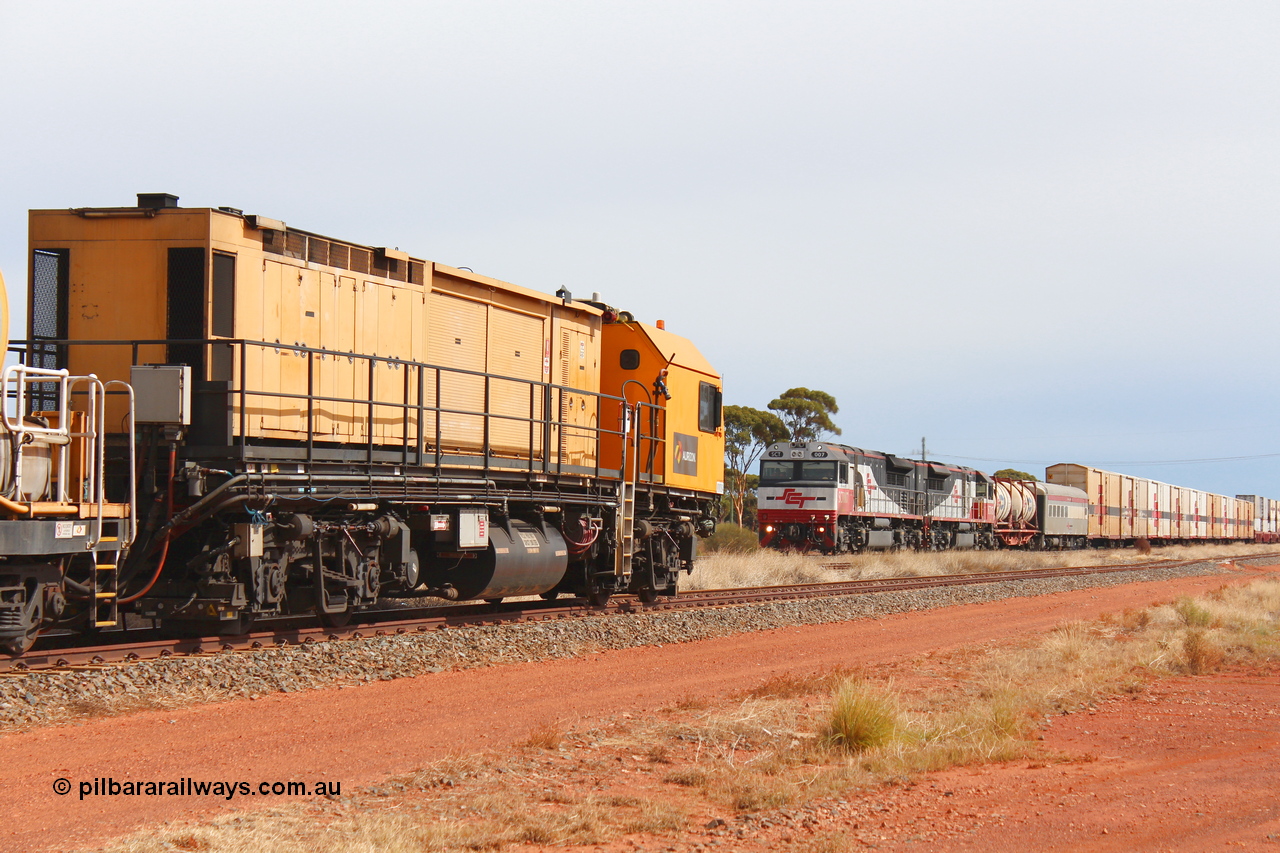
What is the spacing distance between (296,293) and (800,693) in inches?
250

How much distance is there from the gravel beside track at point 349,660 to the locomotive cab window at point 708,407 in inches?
120

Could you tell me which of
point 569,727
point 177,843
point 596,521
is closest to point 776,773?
point 569,727

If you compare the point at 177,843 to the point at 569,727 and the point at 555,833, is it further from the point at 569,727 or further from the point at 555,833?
the point at 569,727

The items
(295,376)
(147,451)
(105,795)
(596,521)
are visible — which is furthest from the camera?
(596,521)

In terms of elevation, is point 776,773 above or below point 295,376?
below

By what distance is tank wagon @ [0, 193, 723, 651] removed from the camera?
9.12 metres

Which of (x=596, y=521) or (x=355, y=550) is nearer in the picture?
(x=355, y=550)

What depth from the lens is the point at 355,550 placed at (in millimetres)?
11336

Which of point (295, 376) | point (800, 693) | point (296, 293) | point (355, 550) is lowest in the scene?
point (800, 693)

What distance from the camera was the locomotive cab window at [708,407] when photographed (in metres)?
18.0

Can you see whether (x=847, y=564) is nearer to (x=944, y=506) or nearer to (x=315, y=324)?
(x=944, y=506)

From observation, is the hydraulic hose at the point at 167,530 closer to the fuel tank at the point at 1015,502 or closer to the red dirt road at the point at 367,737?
the red dirt road at the point at 367,737

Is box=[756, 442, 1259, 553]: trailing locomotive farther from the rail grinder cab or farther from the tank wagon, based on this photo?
the tank wagon

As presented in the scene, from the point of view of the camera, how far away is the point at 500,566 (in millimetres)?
12891
